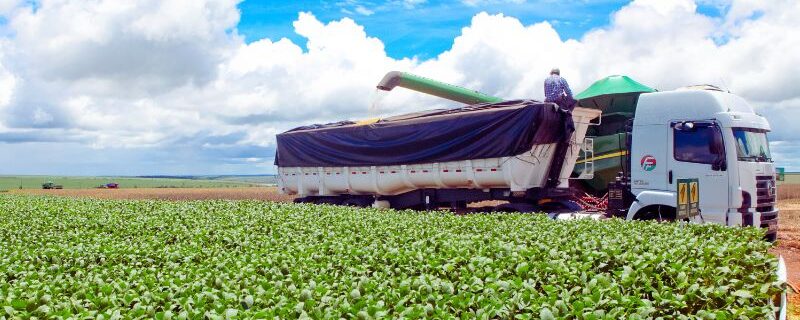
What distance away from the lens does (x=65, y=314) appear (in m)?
4.17

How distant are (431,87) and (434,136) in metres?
5.22

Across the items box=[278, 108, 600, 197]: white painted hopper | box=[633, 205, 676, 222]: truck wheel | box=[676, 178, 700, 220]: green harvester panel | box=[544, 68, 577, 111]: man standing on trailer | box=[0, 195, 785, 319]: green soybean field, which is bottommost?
box=[0, 195, 785, 319]: green soybean field

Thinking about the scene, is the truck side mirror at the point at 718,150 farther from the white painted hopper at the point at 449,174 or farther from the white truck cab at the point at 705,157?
the white painted hopper at the point at 449,174

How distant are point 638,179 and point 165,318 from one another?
9.93 metres

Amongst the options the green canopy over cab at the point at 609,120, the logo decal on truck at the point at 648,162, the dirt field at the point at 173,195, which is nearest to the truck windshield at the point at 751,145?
the logo decal on truck at the point at 648,162

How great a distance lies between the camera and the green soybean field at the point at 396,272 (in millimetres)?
4230

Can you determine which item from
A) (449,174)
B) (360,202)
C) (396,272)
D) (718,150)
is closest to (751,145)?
(718,150)

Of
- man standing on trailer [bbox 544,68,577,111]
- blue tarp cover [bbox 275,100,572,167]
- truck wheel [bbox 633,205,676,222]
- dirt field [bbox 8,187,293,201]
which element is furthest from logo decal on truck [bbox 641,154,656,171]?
dirt field [bbox 8,187,293,201]

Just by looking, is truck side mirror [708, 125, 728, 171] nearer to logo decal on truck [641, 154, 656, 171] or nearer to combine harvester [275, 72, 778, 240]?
combine harvester [275, 72, 778, 240]

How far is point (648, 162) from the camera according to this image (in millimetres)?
11953

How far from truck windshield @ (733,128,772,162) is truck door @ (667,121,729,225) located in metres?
0.40

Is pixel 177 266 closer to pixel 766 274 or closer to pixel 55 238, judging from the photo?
pixel 55 238

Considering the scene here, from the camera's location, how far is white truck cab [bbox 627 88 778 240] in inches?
441

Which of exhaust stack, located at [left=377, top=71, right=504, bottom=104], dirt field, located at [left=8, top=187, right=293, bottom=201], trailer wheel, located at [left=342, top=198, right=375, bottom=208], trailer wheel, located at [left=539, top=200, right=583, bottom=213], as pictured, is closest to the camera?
trailer wheel, located at [left=539, top=200, right=583, bottom=213]
